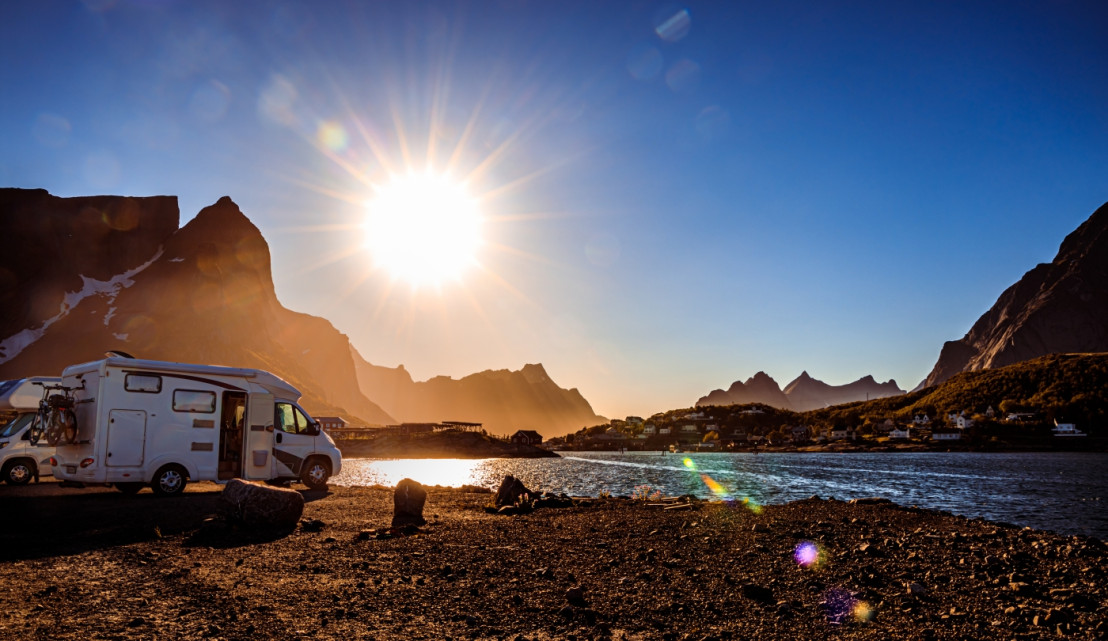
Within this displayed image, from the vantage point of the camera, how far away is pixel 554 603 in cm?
905

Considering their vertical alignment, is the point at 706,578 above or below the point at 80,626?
below

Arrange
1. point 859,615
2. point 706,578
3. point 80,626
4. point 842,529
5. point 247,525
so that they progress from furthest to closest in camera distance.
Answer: point 842,529, point 247,525, point 706,578, point 859,615, point 80,626

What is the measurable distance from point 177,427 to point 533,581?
17953 mm

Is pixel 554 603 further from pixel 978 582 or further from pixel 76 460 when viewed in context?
pixel 76 460

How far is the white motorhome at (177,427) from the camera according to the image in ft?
67.1

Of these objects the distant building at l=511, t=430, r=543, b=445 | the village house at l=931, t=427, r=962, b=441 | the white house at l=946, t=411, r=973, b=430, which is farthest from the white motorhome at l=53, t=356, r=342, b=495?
the white house at l=946, t=411, r=973, b=430

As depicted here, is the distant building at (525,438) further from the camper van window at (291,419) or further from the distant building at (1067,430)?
the distant building at (1067,430)

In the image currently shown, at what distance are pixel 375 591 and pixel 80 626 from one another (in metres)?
3.81

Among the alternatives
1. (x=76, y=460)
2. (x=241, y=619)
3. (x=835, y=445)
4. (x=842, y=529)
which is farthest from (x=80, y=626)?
(x=835, y=445)

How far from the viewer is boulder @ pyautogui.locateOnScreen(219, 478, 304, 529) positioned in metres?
15.4

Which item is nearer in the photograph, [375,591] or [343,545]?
[375,591]

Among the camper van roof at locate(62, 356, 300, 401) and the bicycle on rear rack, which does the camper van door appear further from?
Result: the bicycle on rear rack

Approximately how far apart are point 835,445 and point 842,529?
A: 19004 centimetres

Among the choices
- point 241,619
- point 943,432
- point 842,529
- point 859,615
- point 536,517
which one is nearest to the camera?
point 241,619
